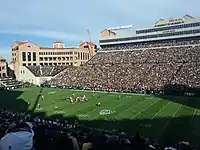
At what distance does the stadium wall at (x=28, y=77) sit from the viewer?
89.1m

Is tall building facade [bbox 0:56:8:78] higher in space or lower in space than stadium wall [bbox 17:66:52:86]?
higher

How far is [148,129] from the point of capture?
95.7ft

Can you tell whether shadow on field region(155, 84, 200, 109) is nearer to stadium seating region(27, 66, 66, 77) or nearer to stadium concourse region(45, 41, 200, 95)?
stadium concourse region(45, 41, 200, 95)

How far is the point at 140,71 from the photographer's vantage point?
2773 inches

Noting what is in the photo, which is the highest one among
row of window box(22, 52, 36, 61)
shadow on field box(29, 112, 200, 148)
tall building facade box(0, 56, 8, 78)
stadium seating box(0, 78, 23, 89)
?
row of window box(22, 52, 36, 61)

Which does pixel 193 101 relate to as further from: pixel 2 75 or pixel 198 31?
pixel 2 75

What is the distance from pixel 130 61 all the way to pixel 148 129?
5204 centimetres

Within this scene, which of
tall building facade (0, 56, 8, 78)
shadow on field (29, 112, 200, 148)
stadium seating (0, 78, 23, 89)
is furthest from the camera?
tall building facade (0, 56, 8, 78)

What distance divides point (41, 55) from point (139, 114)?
7844 centimetres

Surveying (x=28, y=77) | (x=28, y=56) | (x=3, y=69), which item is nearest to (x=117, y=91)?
(x=28, y=77)

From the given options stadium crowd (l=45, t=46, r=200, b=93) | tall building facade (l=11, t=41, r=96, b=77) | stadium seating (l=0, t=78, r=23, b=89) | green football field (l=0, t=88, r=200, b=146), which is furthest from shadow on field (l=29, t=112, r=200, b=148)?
tall building facade (l=11, t=41, r=96, b=77)

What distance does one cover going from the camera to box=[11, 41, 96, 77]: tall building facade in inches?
4119

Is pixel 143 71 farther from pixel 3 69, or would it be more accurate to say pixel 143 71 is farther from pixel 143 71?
pixel 3 69

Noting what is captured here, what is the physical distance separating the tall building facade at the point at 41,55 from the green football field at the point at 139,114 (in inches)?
2243
